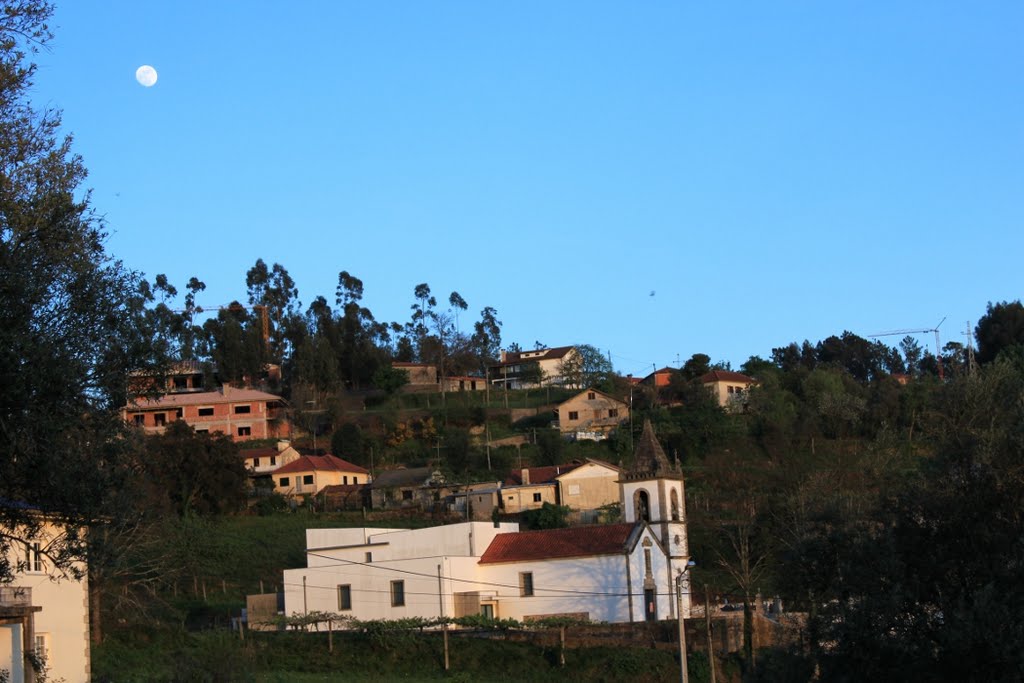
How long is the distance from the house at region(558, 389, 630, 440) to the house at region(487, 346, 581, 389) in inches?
618

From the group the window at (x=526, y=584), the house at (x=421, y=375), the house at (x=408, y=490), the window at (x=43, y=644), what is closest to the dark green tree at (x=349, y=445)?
the house at (x=408, y=490)

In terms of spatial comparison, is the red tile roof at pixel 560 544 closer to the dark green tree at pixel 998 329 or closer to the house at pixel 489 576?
the house at pixel 489 576

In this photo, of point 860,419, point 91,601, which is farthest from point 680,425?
point 91,601

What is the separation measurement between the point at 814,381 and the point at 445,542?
50.8 meters

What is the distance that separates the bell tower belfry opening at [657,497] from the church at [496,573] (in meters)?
0.10

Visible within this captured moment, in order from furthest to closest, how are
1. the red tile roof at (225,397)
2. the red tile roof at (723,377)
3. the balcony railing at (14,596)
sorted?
the red tile roof at (723,377) → the red tile roof at (225,397) → the balcony railing at (14,596)

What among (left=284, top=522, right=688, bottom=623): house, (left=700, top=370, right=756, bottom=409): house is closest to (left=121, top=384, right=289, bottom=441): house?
(left=700, top=370, right=756, bottom=409): house

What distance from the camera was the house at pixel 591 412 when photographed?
96.6 metres

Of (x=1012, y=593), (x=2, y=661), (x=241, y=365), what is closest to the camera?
(x=1012, y=593)

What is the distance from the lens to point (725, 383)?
104 metres

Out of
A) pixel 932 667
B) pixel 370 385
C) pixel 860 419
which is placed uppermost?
pixel 370 385

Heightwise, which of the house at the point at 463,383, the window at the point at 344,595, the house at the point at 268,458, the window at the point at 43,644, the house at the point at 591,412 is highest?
the house at the point at 463,383

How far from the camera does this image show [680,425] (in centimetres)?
8781

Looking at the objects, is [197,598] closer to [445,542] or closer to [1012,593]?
[445,542]
